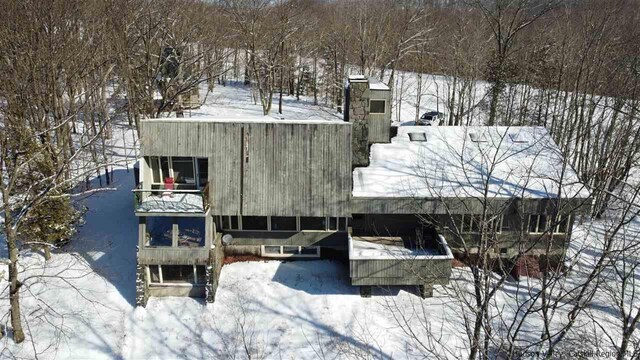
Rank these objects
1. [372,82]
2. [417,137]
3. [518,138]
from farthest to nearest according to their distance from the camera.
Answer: [372,82], [518,138], [417,137]

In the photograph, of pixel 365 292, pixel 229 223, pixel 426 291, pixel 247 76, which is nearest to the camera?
pixel 426 291

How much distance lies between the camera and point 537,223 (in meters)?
19.8

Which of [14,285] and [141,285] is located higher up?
[14,285]

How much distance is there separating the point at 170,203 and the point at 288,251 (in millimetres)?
5571

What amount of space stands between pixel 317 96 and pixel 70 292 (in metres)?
37.0

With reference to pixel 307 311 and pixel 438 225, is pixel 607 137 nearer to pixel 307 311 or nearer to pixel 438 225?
pixel 438 225

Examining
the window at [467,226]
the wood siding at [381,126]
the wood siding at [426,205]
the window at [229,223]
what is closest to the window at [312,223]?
the wood siding at [426,205]

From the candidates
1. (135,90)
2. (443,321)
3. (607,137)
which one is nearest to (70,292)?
(443,321)

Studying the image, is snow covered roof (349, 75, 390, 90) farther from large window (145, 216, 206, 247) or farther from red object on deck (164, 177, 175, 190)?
large window (145, 216, 206, 247)

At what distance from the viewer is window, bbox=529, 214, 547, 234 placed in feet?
64.6

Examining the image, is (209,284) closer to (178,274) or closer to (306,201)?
(178,274)

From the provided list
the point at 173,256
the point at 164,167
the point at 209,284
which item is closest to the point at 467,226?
the point at 209,284

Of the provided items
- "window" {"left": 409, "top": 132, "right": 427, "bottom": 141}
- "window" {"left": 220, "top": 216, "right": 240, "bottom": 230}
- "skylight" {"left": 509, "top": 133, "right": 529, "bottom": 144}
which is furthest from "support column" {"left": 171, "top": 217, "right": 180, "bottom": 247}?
"skylight" {"left": 509, "top": 133, "right": 529, "bottom": 144}

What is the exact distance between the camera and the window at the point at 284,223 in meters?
20.1
